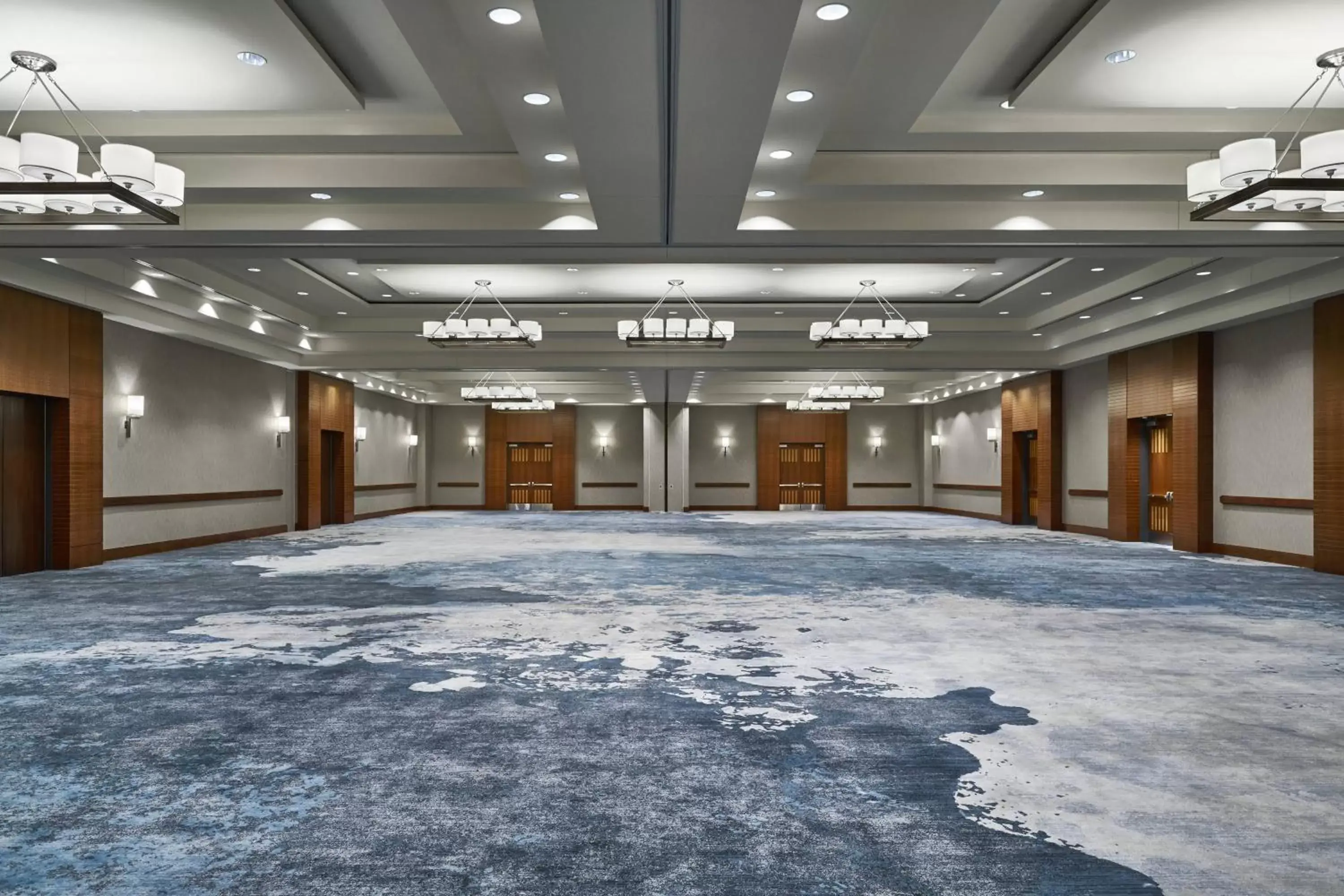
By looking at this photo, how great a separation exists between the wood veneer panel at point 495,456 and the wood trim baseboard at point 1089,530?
20035mm

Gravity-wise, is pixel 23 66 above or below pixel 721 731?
above

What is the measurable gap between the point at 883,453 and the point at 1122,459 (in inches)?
588

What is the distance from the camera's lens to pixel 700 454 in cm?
3372

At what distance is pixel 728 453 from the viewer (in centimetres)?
3362

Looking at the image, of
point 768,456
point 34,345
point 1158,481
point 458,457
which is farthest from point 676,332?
point 458,457

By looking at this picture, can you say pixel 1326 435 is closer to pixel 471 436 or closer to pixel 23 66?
pixel 23 66

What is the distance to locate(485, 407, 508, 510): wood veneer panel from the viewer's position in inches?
1309

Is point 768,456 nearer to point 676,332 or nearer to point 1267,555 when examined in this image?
point 676,332

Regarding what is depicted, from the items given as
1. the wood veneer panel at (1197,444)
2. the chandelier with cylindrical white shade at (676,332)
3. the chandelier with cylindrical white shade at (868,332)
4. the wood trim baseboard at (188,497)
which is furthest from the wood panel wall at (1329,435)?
the wood trim baseboard at (188,497)

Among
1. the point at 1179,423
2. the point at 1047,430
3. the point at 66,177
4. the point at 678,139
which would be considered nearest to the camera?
the point at 66,177

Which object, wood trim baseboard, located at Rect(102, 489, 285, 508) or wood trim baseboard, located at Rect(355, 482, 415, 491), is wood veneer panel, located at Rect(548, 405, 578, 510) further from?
wood trim baseboard, located at Rect(102, 489, 285, 508)

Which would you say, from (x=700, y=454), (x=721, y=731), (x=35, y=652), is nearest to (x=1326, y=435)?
(x=721, y=731)

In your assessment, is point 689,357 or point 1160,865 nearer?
point 1160,865

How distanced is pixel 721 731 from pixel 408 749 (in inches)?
62.0
